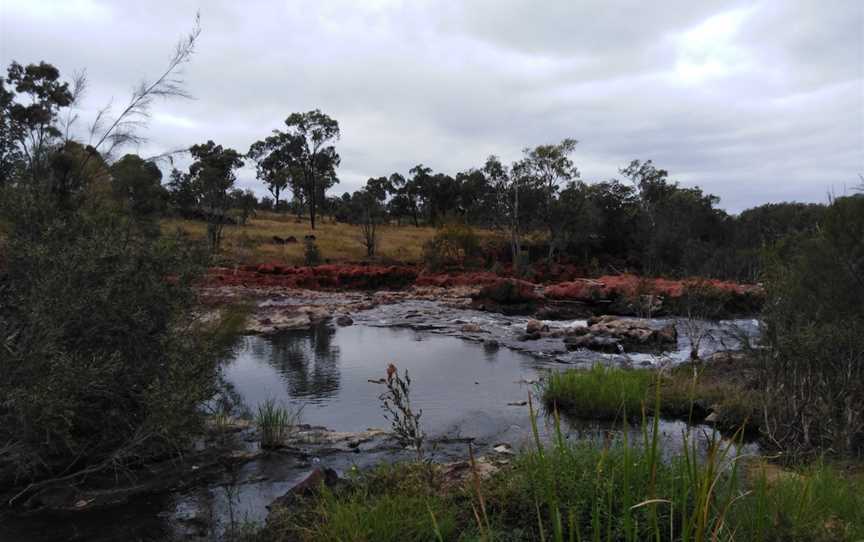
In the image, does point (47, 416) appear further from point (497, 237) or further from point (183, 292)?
point (497, 237)

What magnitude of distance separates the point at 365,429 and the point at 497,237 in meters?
40.3

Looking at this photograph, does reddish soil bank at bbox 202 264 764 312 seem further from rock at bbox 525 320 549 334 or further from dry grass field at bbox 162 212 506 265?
rock at bbox 525 320 549 334

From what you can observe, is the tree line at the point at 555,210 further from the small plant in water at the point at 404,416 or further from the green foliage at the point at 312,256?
the small plant in water at the point at 404,416

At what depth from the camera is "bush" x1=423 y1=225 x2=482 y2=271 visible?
128ft

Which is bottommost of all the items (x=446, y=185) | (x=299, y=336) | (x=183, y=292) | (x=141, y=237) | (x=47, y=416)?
(x=299, y=336)

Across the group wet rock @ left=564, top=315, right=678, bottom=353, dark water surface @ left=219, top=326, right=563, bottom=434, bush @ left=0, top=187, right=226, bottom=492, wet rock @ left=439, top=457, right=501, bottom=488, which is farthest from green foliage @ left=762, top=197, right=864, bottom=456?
wet rock @ left=564, top=315, right=678, bottom=353

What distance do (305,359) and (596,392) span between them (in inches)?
297

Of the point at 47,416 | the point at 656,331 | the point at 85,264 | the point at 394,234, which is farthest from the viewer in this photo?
the point at 394,234

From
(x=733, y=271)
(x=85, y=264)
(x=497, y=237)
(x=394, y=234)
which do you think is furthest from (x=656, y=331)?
A: (x=394, y=234)

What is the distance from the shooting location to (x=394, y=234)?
173 feet

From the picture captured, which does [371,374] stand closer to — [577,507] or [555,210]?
[577,507]

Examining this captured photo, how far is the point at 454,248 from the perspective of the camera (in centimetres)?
4025

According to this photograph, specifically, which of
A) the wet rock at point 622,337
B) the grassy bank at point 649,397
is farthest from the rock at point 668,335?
the grassy bank at point 649,397

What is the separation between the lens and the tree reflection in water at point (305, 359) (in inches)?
457
